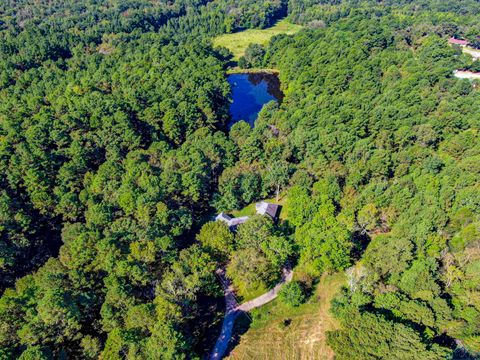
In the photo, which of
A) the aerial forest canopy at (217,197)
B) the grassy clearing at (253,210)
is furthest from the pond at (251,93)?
the grassy clearing at (253,210)

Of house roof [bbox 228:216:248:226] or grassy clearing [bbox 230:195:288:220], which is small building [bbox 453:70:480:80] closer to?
grassy clearing [bbox 230:195:288:220]

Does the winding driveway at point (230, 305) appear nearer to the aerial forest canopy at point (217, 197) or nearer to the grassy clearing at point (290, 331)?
the grassy clearing at point (290, 331)


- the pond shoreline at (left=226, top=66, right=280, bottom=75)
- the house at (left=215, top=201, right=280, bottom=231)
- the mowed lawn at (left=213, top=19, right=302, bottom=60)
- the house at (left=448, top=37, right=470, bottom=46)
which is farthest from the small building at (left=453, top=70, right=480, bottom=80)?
the house at (left=215, top=201, right=280, bottom=231)

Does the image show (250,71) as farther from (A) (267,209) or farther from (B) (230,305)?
(B) (230,305)

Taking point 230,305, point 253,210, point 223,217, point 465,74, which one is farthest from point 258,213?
point 465,74

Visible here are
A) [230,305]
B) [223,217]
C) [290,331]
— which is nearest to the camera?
[290,331]
